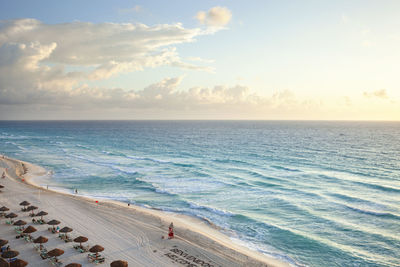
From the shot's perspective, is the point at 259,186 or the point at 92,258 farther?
the point at 259,186

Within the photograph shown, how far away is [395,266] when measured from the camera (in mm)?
22438

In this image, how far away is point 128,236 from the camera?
2584 cm

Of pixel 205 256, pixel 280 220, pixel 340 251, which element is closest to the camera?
pixel 205 256

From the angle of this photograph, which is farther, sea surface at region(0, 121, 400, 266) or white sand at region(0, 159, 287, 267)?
sea surface at region(0, 121, 400, 266)

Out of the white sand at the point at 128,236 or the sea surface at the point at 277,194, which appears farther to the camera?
the sea surface at the point at 277,194

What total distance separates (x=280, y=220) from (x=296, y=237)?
4.35m

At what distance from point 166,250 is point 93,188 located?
26621 mm

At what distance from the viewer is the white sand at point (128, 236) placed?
71.1 feet

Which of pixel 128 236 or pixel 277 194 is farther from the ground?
pixel 277 194

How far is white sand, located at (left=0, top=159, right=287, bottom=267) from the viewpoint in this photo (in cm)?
2166

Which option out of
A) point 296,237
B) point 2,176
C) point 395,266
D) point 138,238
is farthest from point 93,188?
point 395,266

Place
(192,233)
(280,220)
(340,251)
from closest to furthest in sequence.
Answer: (340,251) → (192,233) → (280,220)

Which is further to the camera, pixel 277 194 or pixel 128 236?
pixel 277 194

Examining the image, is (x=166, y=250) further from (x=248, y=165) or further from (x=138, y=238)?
(x=248, y=165)
